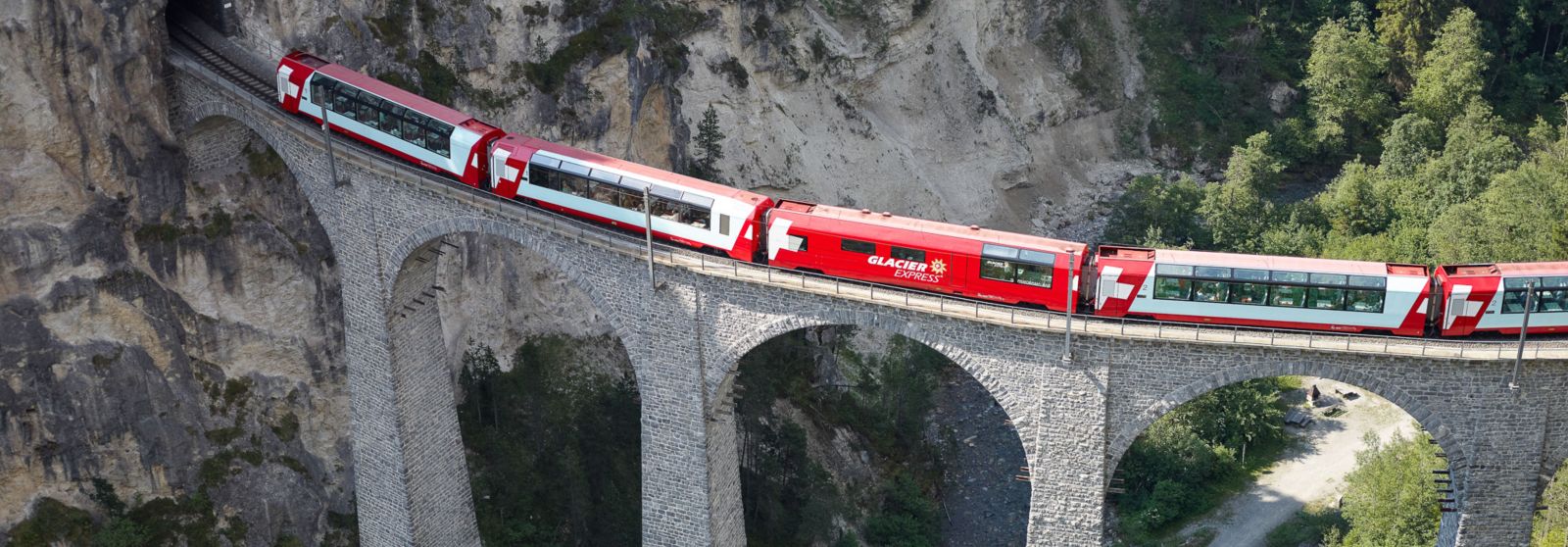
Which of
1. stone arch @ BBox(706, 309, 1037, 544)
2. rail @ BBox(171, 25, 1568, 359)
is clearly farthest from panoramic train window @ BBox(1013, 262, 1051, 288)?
stone arch @ BBox(706, 309, 1037, 544)

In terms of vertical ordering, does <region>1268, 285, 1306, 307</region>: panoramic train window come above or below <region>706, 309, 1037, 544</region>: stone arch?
above

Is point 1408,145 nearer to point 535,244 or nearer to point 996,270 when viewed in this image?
point 996,270

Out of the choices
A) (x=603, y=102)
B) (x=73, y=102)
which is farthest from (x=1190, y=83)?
(x=73, y=102)

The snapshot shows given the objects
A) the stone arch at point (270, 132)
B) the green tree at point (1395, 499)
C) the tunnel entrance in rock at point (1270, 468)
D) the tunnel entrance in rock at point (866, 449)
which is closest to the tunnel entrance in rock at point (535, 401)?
the tunnel entrance in rock at point (866, 449)

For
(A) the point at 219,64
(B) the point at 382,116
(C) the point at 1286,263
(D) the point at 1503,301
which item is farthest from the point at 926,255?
(A) the point at 219,64

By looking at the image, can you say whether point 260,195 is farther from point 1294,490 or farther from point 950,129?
point 1294,490

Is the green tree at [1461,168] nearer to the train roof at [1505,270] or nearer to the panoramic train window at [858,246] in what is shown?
the train roof at [1505,270]

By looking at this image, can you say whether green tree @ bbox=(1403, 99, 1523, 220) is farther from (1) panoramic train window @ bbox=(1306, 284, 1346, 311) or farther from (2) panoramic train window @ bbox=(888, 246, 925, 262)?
(2) panoramic train window @ bbox=(888, 246, 925, 262)
